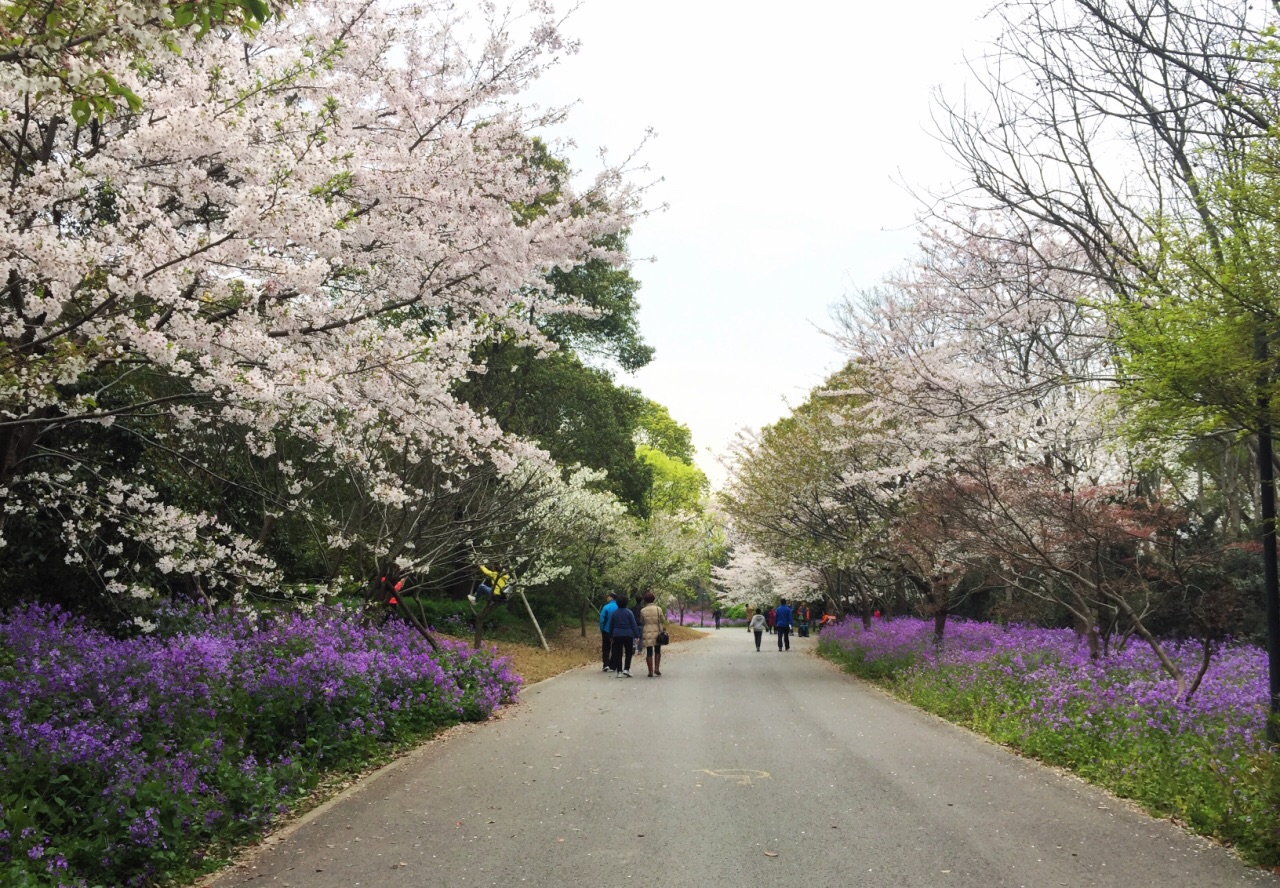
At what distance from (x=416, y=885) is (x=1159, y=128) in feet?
28.1

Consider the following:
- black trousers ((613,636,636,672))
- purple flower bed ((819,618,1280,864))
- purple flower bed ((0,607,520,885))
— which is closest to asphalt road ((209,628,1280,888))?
purple flower bed ((819,618,1280,864))

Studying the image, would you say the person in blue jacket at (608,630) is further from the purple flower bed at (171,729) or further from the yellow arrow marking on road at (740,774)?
the yellow arrow marking on road at (740,774)

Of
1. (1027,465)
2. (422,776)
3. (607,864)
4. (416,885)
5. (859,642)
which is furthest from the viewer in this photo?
(859,642)

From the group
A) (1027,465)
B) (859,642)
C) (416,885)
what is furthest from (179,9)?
(859,642)

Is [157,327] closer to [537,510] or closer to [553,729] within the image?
[553,729]

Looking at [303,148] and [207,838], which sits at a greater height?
[303,148]

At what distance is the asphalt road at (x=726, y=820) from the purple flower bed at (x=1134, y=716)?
28 cm

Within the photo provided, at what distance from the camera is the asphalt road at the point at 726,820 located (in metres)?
5.04

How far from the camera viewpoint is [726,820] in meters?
6.14

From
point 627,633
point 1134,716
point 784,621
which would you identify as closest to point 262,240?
point 1134,716

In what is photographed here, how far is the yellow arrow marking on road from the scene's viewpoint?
7.48 meters

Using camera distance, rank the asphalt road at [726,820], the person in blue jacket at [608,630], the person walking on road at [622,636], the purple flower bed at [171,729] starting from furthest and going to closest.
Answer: the person in blue jacket at [608,630] → the person walking on road at [622,636] → the asphalt road at [726,820] → the purple flower bed at [171,729]

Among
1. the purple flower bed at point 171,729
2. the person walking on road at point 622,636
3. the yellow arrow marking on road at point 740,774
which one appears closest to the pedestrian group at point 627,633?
the person walking on road at point 622,636

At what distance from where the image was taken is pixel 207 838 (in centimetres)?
547
